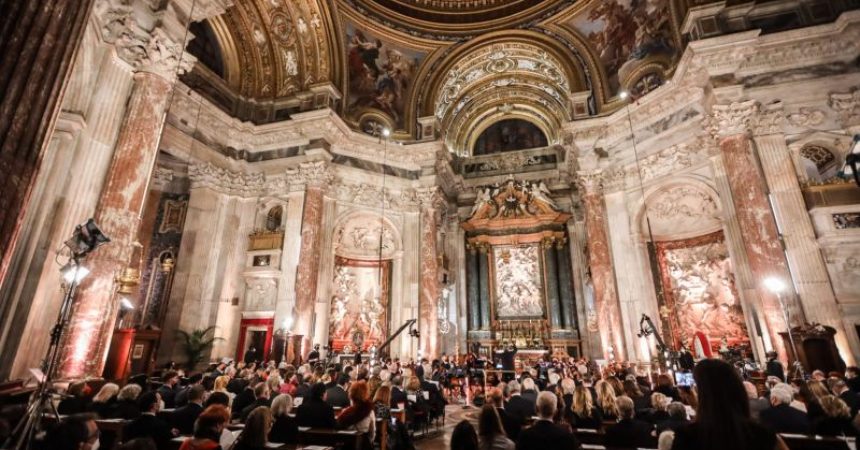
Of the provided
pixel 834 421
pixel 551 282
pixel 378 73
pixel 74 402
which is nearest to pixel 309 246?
pixel 378 73

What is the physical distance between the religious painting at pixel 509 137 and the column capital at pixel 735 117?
34.7 ft

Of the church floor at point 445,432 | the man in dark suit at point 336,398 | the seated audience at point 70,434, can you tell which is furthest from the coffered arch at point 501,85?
the seated audience at point 70,434

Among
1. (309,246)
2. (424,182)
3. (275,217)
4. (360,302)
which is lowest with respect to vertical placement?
(360,302)

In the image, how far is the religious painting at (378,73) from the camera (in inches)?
608

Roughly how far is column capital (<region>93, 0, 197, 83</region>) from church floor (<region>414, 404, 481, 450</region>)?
330 inches

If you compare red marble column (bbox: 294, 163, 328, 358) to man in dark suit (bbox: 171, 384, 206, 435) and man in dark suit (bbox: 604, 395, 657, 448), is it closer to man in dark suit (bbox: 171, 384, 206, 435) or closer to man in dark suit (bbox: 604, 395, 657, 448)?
man in dark suit (bbox: 171, 384, 206, 435)

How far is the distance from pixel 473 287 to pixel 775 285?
11.2 meters

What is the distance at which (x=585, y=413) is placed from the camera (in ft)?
14.3

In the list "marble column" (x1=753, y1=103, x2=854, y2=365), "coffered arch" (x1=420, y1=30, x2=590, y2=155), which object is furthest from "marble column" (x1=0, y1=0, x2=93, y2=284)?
"coffered arch" (x1=420, y1=30, x2=590, y2=155)

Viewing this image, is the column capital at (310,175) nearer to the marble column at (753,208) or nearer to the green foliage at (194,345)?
the green foliage at (194,345)

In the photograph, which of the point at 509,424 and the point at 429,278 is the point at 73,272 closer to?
the point at 509,424

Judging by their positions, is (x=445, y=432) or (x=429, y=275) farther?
(x=429, y=275)

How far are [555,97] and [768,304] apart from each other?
41.1 ft

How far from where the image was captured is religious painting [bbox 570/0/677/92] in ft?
41.4
